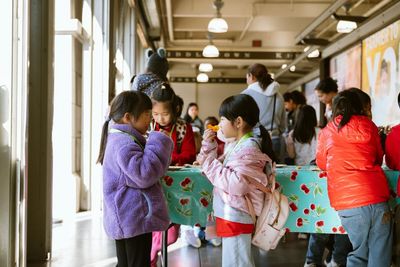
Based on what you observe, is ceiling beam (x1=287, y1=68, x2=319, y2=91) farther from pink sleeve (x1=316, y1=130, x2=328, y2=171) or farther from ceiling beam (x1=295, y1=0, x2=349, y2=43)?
pink sleeve (x1=316, y1=130, x2=328, y2=171)

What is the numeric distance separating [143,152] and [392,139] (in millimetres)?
1388

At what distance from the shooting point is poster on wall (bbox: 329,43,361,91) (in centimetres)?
952

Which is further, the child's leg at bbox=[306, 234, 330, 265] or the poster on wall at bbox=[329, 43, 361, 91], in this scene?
the poster on wall at bbox=[329, 43, 361, 91]

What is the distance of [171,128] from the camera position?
12.2 feet

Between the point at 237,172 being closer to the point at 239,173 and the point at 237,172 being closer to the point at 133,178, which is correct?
the point at 239,173

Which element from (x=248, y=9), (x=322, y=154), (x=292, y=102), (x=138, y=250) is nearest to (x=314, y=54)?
(x=248, y=9)

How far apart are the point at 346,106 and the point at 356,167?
1.15ft

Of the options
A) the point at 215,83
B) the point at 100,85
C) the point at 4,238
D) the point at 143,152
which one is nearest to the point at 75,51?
the point at 100,85

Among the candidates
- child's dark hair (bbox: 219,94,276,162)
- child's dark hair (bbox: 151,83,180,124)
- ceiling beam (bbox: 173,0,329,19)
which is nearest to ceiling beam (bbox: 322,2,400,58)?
ceiling beam (bbox: 173,0,329,19)

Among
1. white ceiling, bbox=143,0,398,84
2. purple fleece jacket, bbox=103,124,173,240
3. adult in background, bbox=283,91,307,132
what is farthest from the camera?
white ceiling, bbox=143,0,398,84

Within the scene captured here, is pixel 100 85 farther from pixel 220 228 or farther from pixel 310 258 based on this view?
pixel 220 228

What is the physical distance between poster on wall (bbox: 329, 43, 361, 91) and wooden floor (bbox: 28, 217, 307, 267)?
499 cm

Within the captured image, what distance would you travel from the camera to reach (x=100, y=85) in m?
6.88

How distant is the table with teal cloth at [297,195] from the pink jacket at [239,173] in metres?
0.30
